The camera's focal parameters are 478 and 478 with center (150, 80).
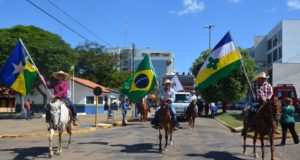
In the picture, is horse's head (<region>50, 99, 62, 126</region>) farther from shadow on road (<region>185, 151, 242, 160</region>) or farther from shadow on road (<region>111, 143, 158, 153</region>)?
shadow on road (<region>185, 151, 242, 160</region>)

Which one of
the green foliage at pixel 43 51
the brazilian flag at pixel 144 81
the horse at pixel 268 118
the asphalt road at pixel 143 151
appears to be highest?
the green foliage at pixel 43 51

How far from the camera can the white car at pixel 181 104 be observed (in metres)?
37.8

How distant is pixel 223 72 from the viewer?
1769cm

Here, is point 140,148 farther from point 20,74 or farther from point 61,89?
point 20,74

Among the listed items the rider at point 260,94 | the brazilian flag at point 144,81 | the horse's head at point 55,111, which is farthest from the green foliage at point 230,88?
the horse's head at point 55,111

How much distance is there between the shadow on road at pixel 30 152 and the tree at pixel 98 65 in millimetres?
72859

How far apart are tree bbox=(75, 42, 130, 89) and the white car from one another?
51.1m

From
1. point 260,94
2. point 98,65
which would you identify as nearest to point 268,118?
point 260,94

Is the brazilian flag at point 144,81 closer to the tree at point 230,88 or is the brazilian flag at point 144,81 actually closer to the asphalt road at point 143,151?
the asphalt road at point 143,151

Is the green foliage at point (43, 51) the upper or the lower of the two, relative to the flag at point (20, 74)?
upper

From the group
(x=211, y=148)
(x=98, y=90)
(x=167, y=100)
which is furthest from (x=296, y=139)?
(x=98, y=90)

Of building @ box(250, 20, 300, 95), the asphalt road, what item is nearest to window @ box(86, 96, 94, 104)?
building @ box(250, 20, 300, 95)

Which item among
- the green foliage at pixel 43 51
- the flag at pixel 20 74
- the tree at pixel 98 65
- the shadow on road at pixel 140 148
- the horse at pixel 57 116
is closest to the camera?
the horse at pixel 57 116

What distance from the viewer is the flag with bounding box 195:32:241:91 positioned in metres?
17.7
